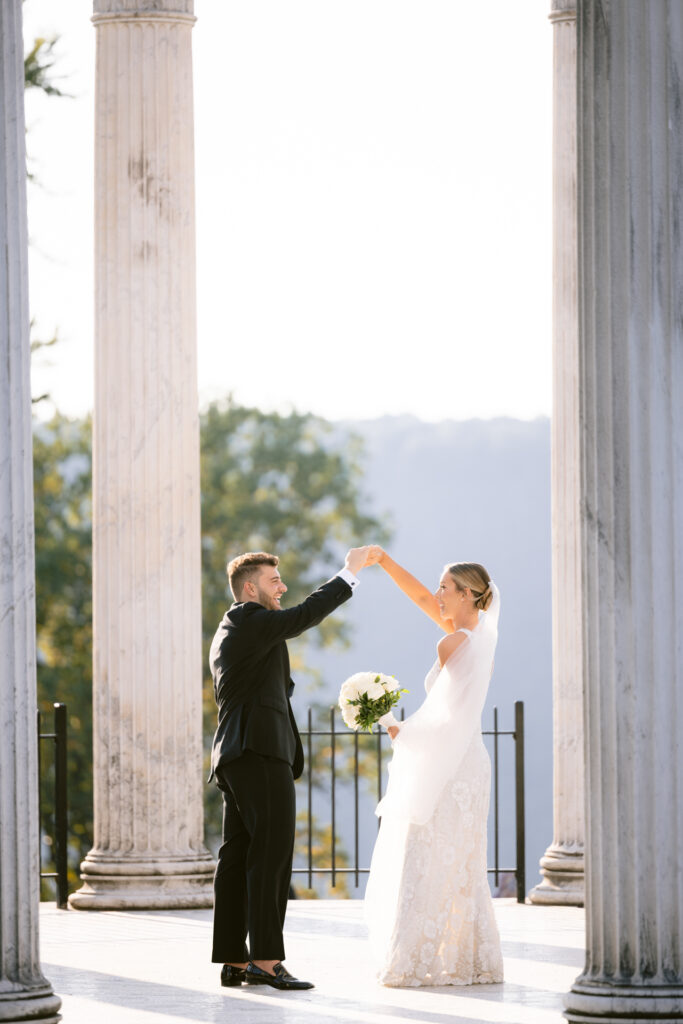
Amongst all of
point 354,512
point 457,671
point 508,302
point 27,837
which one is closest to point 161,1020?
point 27,837

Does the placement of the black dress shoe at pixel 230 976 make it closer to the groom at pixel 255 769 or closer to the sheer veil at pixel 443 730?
the groom at pixel 255 769

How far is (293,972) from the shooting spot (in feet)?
111

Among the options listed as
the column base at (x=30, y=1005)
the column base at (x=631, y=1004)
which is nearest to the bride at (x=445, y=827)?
the column base at (x=631, y=1004)

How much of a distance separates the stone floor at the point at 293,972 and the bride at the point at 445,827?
740 millimetres

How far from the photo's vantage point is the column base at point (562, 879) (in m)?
45.2

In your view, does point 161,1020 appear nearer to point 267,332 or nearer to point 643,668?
point 643,668

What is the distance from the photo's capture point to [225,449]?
383ft

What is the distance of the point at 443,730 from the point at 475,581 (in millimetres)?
2776

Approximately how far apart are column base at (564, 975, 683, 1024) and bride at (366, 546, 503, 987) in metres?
8.65

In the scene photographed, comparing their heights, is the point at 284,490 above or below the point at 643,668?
above

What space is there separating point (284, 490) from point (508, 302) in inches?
2967

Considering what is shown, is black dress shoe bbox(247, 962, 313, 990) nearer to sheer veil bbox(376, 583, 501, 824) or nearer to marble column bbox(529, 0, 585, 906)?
sheer veil bbox(376, 583, 501, 824)

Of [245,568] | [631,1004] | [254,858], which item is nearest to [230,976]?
[254,858]

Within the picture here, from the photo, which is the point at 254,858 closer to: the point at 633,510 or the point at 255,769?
the point at 255,769
